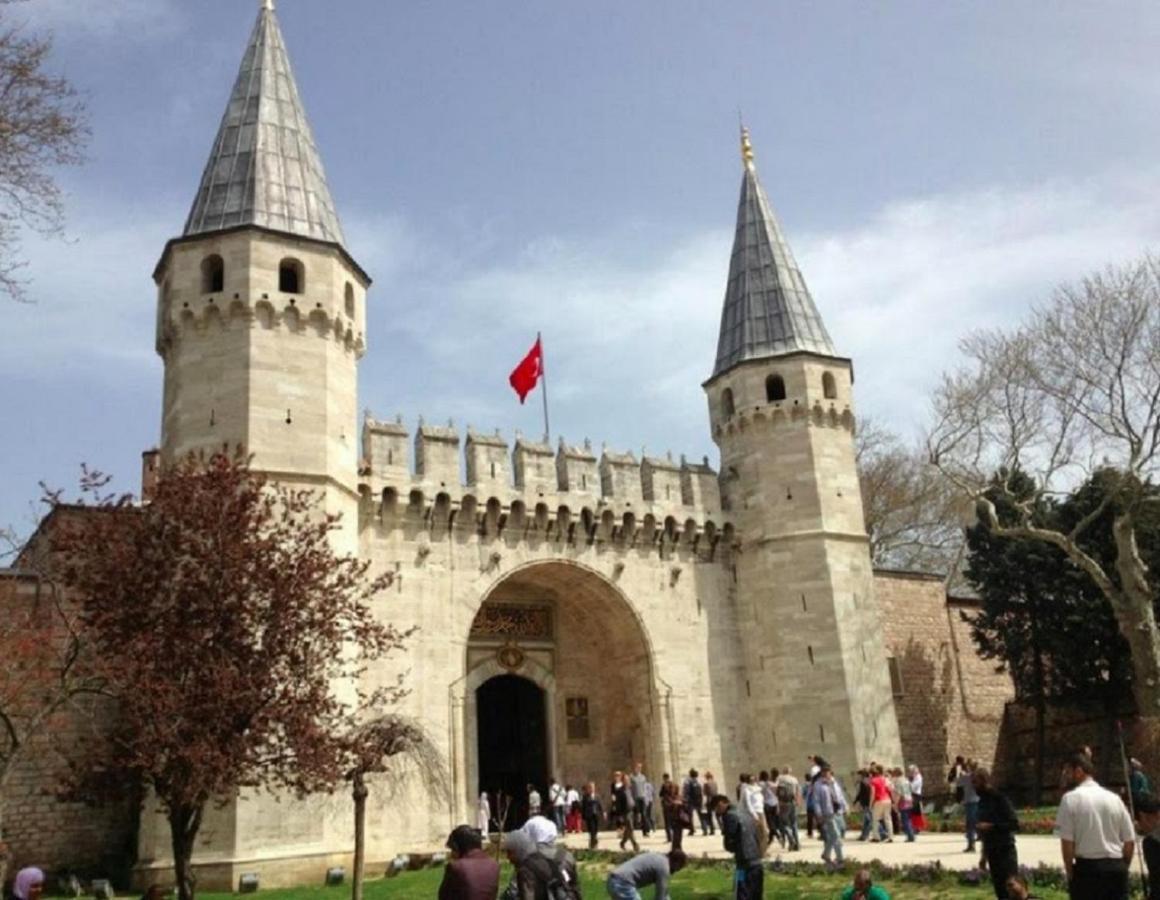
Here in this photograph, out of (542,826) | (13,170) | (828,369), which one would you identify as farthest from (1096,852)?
(828,369)

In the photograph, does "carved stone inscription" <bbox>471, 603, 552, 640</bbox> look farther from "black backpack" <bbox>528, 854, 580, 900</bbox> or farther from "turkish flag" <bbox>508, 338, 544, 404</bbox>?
"black backpack" <bbox>528, 854, 580, 900</bbox>

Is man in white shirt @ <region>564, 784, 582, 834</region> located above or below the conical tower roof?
below

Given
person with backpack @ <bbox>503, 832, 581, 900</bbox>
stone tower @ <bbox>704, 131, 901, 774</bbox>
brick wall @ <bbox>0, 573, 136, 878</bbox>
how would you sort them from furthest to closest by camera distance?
stone tower @ <bbox>704, 131, 901, 774</bbox> → brick wall @ <bbox>0, 573, 136, 878</bbox> → person with backpack @ <bbox>503, 832, 581, 900</bbox>

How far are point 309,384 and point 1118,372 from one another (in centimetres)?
1538

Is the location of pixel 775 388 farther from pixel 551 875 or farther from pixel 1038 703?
pixel 551 875

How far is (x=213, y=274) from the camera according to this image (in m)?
20.2

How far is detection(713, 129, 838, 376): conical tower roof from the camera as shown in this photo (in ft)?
84.5

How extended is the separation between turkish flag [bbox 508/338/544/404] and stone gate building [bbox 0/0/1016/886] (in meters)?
1.96

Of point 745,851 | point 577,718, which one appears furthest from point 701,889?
point 577,718

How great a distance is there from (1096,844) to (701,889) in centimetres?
682

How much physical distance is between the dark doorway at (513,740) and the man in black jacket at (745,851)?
14.2m

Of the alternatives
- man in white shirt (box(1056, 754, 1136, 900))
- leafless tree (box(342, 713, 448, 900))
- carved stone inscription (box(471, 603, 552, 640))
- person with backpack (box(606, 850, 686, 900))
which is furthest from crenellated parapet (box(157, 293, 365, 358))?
man in white shirt (box(1056, 754, 1136, 900))

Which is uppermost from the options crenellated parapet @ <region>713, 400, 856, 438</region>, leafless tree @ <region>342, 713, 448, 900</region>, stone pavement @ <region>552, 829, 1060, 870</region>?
crenellated parapet @ <region>713, 400, 856, 438</region>

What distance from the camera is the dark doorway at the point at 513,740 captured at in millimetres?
23562
